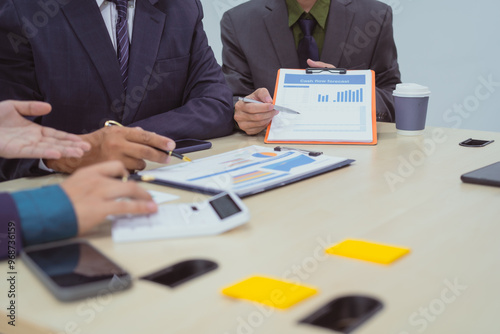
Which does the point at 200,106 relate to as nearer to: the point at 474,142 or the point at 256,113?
the point at 256,113

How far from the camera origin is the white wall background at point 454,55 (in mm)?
3145

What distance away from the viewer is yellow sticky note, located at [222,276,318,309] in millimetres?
650

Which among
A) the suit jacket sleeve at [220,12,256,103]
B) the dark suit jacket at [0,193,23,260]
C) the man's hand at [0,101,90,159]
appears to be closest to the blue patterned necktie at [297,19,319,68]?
the suit jacket sleeve at [220,12,256,103]

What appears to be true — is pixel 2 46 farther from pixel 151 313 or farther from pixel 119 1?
pixel 151 313

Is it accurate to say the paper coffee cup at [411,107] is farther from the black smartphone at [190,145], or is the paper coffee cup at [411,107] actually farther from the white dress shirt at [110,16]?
the white dress shirt at [110,16]

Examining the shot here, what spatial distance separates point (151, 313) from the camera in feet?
2.08

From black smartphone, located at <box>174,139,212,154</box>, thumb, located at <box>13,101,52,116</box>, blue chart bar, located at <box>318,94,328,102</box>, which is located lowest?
black smartphone, located at <box>174,139,212,154</box>

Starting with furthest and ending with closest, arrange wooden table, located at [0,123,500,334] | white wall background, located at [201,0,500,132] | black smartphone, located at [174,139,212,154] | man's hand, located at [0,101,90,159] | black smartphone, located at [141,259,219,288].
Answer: white wall background, located at [201,0,500,132], black smartphone, located at [174,139,212,154], man's hand, located at [0,101,90,159], black smartphone, located at [141,259,219,288], wooden table, located at [0,123,500,334]

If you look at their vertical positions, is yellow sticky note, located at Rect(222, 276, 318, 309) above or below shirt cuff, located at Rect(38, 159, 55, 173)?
above

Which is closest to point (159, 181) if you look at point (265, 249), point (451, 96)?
point (265, 249)

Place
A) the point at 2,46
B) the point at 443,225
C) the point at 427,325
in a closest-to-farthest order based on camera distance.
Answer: the point at 427,325 → the point at 443,225 → the point at 2,46

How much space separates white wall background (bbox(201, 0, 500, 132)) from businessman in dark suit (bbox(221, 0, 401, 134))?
981 mm

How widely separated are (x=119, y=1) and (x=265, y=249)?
1.15 m

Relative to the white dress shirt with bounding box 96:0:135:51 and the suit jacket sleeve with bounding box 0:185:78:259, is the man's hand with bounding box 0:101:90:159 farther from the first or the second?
the white dress shirt with bounding box 96:0:135:51
